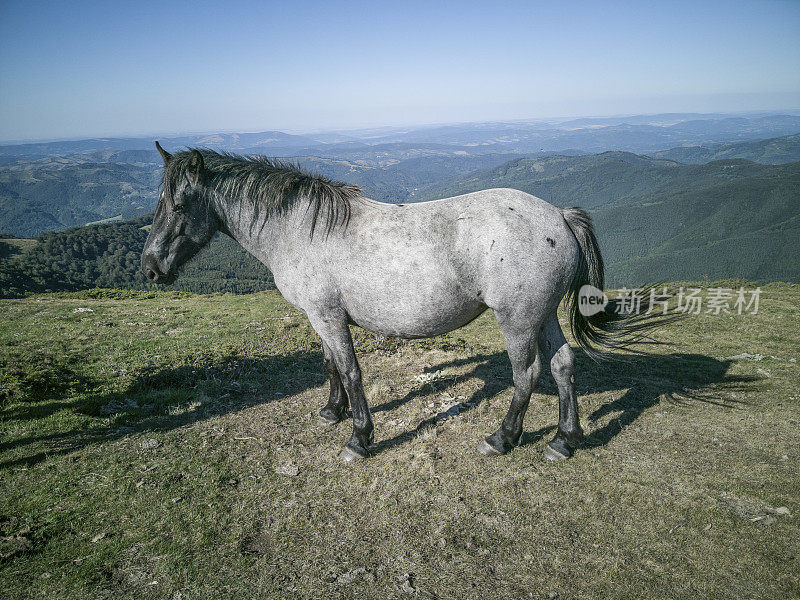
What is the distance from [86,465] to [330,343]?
10.8ft

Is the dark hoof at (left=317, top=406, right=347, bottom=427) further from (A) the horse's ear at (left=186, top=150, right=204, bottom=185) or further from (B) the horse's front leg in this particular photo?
(A) the horse's ear at (left=186, top=150, right=204, bottom=185)

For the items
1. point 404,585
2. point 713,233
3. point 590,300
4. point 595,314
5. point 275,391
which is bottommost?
point 713,233

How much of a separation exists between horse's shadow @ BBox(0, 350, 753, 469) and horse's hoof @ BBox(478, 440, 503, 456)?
20.2 inches

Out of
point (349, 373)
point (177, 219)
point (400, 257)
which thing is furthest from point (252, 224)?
point (349, 373)

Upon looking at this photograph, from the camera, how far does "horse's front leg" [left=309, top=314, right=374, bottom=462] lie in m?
4.77

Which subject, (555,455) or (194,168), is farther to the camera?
(555,455)

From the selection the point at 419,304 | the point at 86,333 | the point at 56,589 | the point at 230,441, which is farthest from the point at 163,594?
the point at 86,333

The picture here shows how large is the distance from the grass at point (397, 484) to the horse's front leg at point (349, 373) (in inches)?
10.6

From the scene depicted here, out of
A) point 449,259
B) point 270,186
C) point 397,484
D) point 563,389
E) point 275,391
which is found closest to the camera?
point 449,259

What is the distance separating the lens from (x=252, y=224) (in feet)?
16.0

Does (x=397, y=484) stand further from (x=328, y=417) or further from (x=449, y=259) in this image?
(x=449, y=259)

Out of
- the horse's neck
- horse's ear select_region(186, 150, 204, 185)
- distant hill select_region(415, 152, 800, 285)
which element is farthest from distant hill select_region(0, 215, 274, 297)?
distant hill select_region(415, 152, 800, 285)

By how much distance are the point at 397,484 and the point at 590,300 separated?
318 cm

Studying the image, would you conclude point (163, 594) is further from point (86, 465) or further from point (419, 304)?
point (419, 304)
